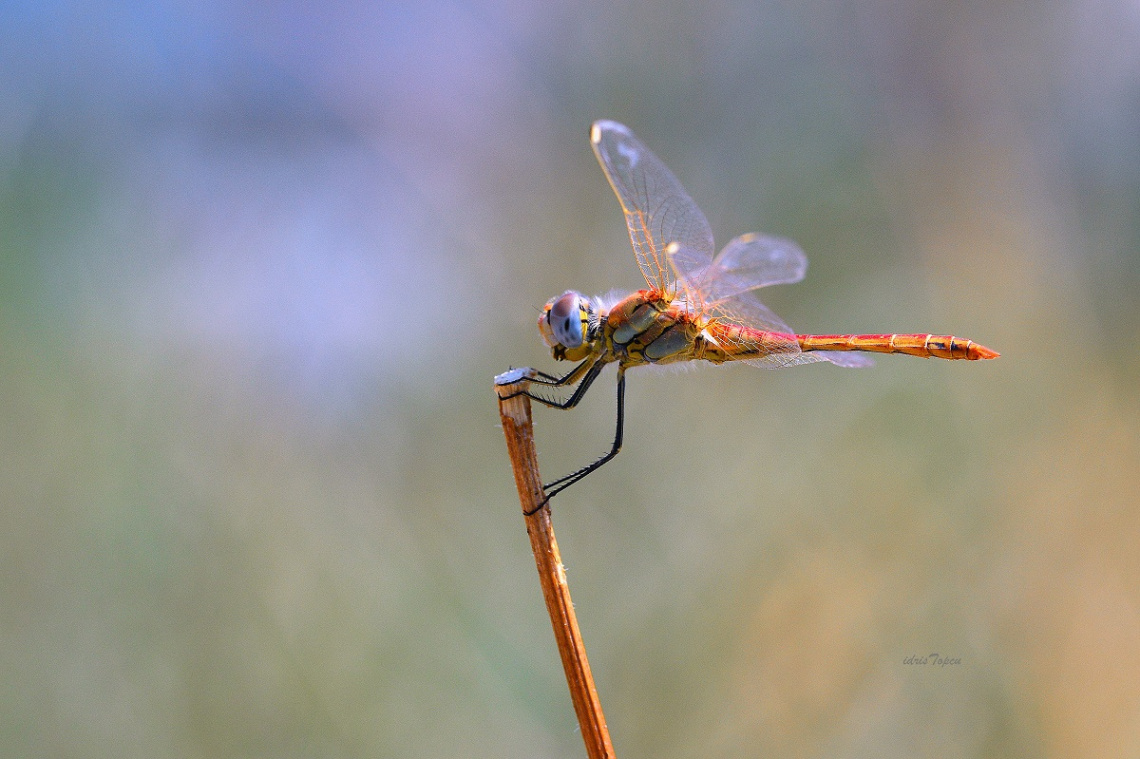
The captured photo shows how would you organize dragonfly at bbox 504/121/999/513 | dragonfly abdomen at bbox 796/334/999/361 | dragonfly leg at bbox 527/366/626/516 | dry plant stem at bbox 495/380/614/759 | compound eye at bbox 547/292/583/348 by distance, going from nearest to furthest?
dry plant stem at bbox 495/380/614/759
dragonfly leg at bbox 527/366/626/516
compound eye at bbox 547/292/583/348
dragonfly at bbox 504/121/999/513
dragonfly abdomen at bbox 796/334/999/361

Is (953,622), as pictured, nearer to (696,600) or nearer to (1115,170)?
(696,600)

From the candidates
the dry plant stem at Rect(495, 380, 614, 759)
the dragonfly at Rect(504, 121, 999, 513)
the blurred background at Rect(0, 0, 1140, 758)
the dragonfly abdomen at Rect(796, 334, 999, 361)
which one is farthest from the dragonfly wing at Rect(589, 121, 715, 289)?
the blurred background at Rect(0, 0, 1140, 758)

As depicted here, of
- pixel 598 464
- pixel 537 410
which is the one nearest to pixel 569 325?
pixel 598 464

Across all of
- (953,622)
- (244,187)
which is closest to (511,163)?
(244,187)

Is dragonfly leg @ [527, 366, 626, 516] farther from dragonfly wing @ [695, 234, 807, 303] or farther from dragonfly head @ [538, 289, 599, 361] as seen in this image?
dragonfly wing @ [695, 234, 807, 303]

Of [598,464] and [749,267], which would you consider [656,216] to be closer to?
[749,267]

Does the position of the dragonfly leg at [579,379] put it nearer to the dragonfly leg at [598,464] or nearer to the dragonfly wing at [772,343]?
the dragonfly leg at [598,464]
